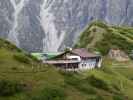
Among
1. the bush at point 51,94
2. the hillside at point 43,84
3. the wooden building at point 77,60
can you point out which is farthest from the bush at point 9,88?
the wooden building at point 77,60

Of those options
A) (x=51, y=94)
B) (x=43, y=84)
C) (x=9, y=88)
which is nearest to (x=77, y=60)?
(x=43, y=84)

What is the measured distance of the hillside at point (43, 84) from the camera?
7532cm

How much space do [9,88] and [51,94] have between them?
7126mm

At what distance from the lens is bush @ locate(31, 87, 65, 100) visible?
74.3 meters

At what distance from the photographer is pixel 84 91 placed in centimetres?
8806

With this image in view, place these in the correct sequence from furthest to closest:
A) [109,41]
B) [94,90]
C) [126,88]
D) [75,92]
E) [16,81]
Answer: [109,41]
[126,88]
[94,90]
[75,92]
[16,81]

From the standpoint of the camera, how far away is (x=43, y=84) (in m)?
80.8

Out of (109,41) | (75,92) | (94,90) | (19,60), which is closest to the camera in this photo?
(75,92)

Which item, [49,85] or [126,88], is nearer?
[49,85]

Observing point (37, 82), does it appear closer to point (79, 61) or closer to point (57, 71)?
point (57, 71)

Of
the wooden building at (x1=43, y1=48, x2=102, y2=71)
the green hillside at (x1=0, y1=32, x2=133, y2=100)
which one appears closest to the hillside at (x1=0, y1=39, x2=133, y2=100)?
the green hillside at (x1=0, y1=32, x2=133, y2=100)

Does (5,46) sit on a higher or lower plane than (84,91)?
higher

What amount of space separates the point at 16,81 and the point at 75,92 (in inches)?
470

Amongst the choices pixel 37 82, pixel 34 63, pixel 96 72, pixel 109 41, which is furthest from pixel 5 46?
pixel 109 41
